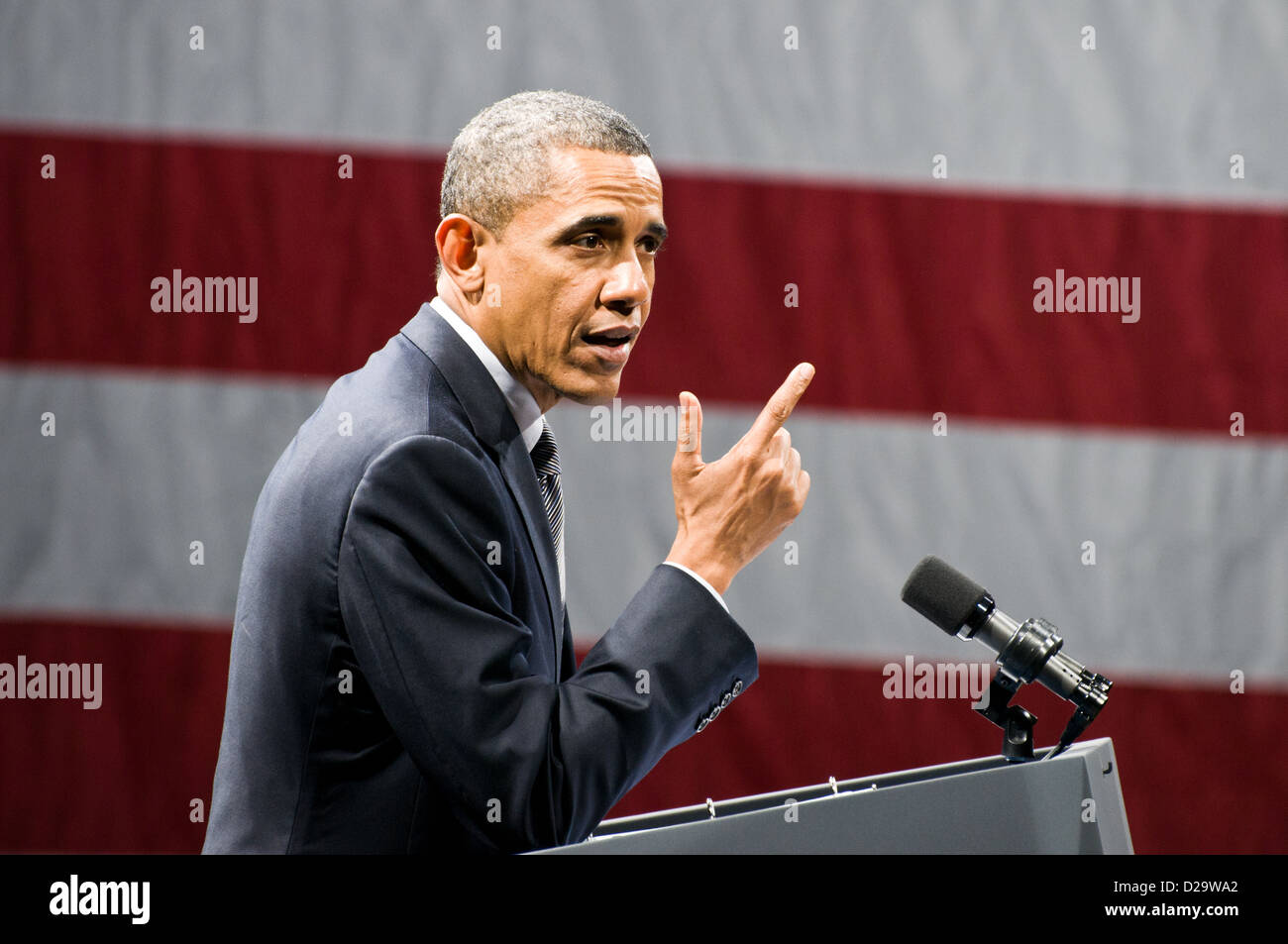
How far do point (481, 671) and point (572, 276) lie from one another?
41 centimetres

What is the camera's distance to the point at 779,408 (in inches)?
41.1

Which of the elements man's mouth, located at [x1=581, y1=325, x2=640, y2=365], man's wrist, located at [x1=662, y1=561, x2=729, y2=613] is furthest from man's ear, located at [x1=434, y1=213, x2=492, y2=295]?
man's wrist, located at [x1=662, y1=561, x2=729, y2=613]

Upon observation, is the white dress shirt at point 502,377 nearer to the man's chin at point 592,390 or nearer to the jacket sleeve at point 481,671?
the man's chin at point 592,390

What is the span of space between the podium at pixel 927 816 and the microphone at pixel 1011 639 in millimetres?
45

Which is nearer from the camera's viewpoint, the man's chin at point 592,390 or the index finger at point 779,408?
the index finger at point 779,408

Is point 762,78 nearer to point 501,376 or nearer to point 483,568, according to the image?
point 501,376

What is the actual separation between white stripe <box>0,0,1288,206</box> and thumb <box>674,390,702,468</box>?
4.59ft

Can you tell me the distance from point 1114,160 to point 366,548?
198 centimetres

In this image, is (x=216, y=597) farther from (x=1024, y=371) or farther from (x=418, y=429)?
(x=1024, y=371)

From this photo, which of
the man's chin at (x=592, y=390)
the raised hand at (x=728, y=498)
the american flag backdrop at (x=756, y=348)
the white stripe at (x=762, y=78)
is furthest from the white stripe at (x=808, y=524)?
the raised hand at (x=728, y=498)

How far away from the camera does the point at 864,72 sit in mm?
2336

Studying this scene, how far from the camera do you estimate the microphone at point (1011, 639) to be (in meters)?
1.00

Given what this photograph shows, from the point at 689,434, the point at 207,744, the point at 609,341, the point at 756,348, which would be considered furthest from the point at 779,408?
the point at 207,744

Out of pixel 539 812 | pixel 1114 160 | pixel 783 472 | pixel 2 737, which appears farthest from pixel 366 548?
pixel 1114 160
